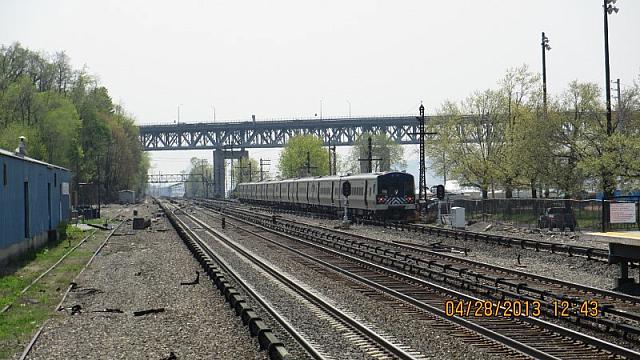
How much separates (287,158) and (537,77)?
203 feet

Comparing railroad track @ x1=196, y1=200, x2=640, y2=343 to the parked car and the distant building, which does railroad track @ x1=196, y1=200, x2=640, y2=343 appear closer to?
the parked car

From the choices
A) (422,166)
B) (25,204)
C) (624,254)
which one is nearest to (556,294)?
(624,254)

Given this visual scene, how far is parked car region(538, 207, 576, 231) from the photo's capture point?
3547cm

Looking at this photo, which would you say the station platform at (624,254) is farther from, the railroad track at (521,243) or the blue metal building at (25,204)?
the blue metal building at (25,204)

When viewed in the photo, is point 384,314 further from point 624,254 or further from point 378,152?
point 378,152

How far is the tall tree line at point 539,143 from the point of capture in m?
40.7

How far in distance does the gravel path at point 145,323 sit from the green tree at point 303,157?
295ft

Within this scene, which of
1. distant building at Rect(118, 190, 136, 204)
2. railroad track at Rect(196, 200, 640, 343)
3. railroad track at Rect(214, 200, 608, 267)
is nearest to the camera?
railroad track at Rect(196, 200, 640, 343)

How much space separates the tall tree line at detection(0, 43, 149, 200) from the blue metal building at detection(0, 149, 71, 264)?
2676 cm

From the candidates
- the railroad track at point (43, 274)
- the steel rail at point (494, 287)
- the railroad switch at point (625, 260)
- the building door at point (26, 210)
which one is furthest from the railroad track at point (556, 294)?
the building door at point (26, 210)

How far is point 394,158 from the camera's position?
5251 inches

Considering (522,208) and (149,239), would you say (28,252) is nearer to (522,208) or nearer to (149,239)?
(149,239)
